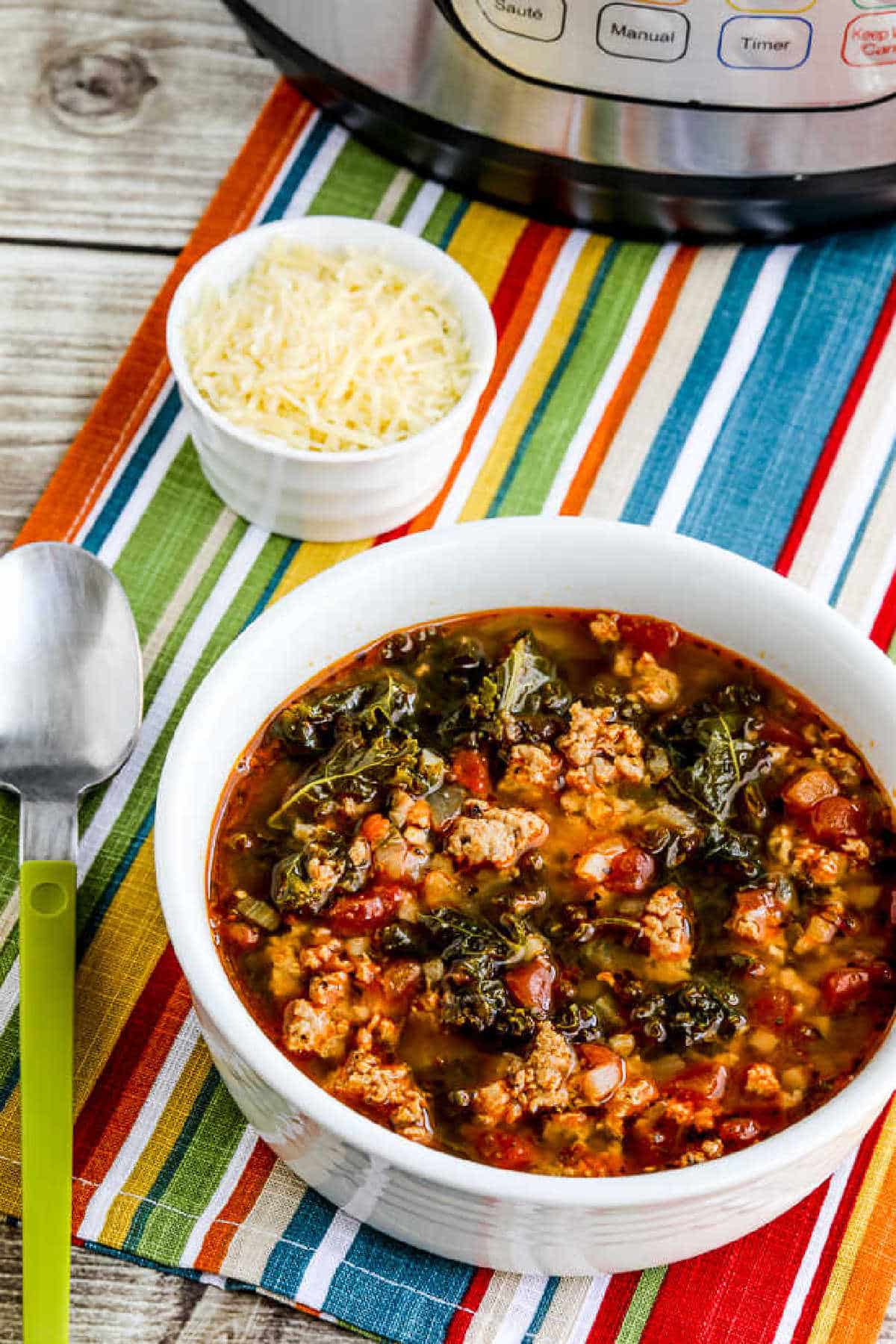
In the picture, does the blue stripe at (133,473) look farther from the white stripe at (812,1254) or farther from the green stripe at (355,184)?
the white stripe at (812,1254)

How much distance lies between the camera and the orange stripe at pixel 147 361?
2.34m

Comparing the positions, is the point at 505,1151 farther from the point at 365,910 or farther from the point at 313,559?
the point at 313,559

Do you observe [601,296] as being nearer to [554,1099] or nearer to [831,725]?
[831,725]

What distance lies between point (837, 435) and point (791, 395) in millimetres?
92

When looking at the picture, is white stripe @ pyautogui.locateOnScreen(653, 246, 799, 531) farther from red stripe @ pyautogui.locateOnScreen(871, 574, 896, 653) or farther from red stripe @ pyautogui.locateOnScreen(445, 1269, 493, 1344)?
red stripe @ pyautogui.locateOnScreen(445, 1269, 493, 1344)

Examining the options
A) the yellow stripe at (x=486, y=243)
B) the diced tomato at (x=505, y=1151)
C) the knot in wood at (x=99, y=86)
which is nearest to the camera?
the diced tomato at (x=505, y=1151)

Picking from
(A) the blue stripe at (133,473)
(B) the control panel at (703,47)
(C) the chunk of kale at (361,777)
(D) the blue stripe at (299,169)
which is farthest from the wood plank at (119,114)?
(C) the chunk of kale at (361,777)

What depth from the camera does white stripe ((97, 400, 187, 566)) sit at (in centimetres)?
231

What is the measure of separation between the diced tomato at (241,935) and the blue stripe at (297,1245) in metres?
0.31

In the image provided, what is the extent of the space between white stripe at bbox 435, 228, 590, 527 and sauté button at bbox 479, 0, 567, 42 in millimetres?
462

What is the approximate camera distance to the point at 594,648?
1.95 metres

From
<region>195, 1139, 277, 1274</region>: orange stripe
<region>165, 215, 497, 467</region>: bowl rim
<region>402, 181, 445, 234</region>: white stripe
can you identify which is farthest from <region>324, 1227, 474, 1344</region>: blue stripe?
<region>402, 181, 445, 234</region>: white stripe

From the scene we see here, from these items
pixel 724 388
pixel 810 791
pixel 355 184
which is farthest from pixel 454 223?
pixel 810 791

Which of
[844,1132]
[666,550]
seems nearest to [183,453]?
[666,550]
